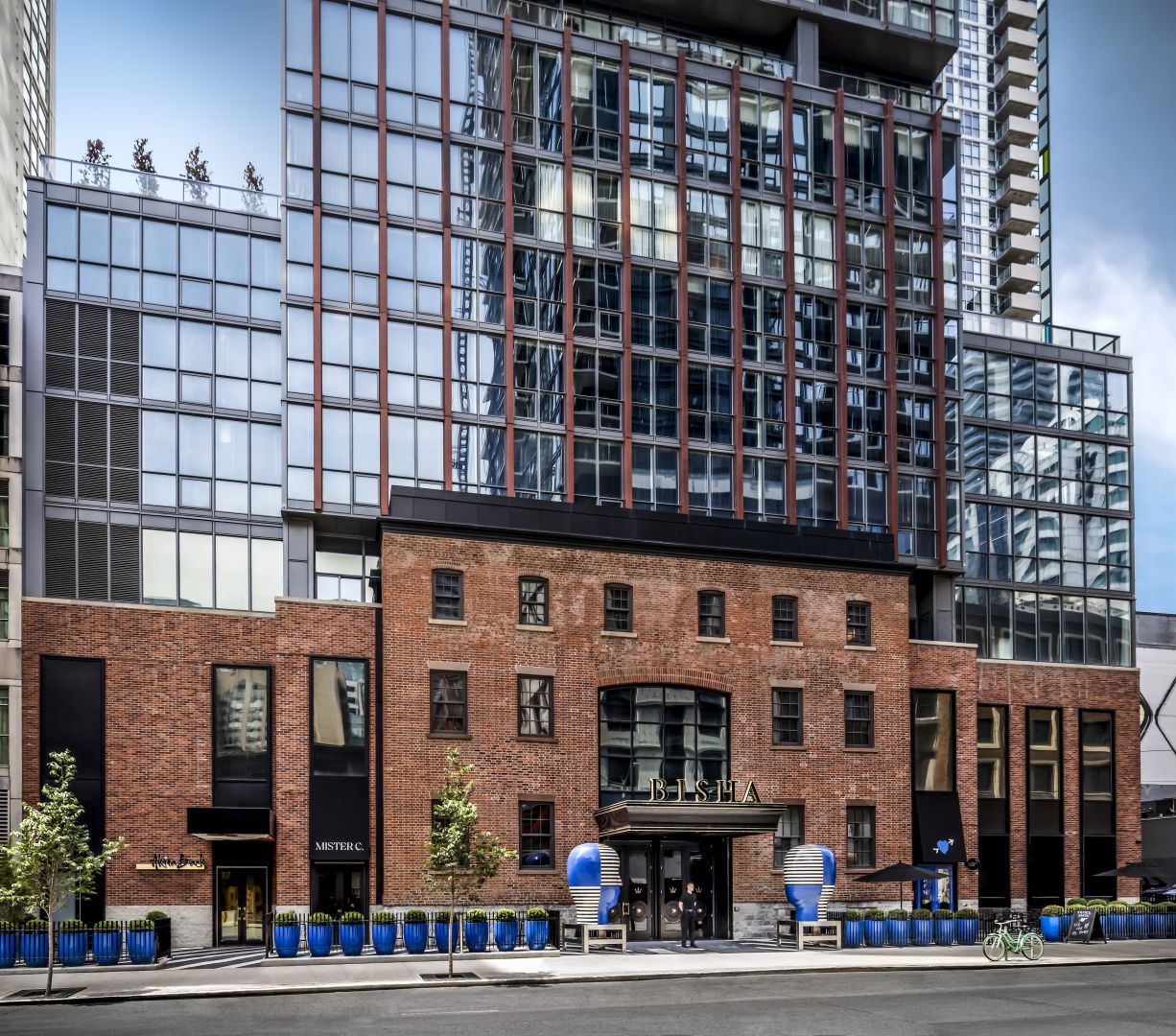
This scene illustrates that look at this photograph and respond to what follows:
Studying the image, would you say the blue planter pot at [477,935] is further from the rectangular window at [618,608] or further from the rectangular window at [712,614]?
the rectangular window at [712,614]

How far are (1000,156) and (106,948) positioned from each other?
10977cm

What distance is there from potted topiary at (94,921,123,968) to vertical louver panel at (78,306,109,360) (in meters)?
23.4

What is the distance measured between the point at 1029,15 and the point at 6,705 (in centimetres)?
A: 11160

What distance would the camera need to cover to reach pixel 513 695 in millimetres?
45031

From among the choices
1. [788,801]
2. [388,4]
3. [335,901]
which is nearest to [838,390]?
[788,801]

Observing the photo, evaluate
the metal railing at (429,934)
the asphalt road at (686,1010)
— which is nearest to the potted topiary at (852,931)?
the asphalt road at (686,1010)

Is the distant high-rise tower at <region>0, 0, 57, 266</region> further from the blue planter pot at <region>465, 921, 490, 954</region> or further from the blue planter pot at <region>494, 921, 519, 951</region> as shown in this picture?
the blue planter pot at <region>494, 921, 519, 951</region>

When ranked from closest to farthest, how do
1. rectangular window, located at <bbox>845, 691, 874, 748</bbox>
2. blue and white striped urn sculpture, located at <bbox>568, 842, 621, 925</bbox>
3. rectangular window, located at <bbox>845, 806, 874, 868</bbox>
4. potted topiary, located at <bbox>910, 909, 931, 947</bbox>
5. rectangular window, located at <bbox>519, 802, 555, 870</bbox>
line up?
potted topiary, located at <bbox>910, 909, 931, 947</bbox>, blue and white striped urn sculpture, located at <bbox>568, 842, 621, 925</bbox>, rectangular window, located at <bbox>519, 802, 555, 870</bbox>, rectangular window, located at <bbox>845, 806, 874, 868</bbox>, rectangular window, located at <bbox>845, 691, 874, 748</bbox>

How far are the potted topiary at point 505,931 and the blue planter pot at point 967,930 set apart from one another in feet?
46.7

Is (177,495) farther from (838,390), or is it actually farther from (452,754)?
(838,390)

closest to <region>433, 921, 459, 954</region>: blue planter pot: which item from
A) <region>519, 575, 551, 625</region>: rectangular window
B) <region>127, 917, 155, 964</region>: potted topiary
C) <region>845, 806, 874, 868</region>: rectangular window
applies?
<region>127, 917, 155, 964</region>: potted topiary

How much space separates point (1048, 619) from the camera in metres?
62.9

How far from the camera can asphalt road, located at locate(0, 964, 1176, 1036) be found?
76.5 ft

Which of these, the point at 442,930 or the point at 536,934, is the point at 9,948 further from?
the point at 536,934
